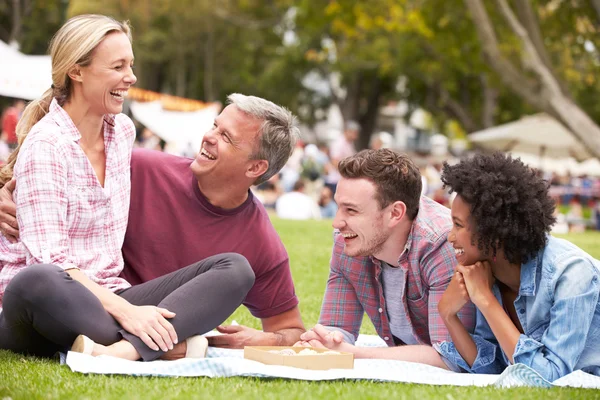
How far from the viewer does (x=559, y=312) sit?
12.9ft

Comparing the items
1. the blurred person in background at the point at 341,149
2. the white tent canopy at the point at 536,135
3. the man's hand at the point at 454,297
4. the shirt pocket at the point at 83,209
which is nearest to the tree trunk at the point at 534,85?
the blurred person in background at the point at 341,149

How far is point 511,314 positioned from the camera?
4453 millimetres

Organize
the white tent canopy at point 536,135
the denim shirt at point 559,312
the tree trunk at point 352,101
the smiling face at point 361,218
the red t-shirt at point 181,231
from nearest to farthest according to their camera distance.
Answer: the denim shirt at point 559,312 → the smiling face at point 361,218 → the red t-shirt at point 181,231 → the white tent canopy at point 536,135 → the tree trunk at point 352,101

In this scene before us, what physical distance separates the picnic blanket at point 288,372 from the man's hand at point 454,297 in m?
0.30

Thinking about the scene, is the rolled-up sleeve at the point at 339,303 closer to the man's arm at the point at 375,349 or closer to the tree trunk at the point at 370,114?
the man's arm at the point at 375,349

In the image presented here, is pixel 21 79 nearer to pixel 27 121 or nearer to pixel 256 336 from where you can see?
pixel 27 121

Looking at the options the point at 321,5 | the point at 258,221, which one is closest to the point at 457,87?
the point at 321,5

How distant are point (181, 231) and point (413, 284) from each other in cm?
131

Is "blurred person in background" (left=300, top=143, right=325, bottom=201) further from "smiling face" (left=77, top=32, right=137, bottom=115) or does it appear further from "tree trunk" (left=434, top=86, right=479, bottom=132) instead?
"tree trunk" (left=434, top=86, right=479, bottom=132)

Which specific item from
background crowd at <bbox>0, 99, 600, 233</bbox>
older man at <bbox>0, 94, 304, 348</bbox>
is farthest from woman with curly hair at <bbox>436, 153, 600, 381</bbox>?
background crowd at <bbox>0, 99, 600, 233</bbox>

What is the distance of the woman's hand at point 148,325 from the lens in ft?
13.9

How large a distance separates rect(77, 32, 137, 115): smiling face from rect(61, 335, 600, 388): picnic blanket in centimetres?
130

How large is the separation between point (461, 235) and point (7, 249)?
2248 millimetres

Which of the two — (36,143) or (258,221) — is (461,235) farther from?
(36,143)
